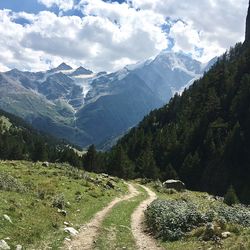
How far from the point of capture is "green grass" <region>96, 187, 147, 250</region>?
25.5 m

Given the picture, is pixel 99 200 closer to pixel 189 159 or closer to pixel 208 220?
pixel 208 220

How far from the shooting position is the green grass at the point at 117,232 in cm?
2553

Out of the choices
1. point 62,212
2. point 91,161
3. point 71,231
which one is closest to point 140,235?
point 71,231

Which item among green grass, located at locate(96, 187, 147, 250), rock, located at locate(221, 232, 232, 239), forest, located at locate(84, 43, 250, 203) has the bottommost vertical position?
green grass, located at locate(96, 187, 147, 250)

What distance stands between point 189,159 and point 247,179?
19993mm

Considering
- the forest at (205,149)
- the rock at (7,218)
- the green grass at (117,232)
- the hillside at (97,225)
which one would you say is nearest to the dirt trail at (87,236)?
the hillside at (97,225)

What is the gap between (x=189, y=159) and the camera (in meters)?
140

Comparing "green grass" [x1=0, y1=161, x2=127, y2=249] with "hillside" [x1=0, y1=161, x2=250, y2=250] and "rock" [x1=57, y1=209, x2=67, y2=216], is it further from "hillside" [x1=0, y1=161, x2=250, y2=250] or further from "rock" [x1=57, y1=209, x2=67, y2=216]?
"rock" [x1=57, y1=209, x2=67, y2=216]

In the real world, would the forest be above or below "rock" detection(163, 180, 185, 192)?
above

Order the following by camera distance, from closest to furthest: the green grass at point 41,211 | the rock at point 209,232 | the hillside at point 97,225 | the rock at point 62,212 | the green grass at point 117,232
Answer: the green grass at point 41,211 < the hillside at point 97,225 < the rock at point 209,232 < the green grass at point 117,232 < the rock at point 62,212

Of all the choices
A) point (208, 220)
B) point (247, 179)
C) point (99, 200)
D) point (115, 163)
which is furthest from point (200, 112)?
point (208, 220)

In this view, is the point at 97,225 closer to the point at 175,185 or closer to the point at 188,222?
the point at 188,222

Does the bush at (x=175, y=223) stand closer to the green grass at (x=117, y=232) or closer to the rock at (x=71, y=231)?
the green grass at (x=117, y=232)

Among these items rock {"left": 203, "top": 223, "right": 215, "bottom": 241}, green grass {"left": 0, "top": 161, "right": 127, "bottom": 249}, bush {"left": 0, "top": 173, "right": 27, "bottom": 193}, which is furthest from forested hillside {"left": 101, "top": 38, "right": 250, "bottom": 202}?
rock {"left": 203, "top": 223, "right": 215, "bottom": 241}
